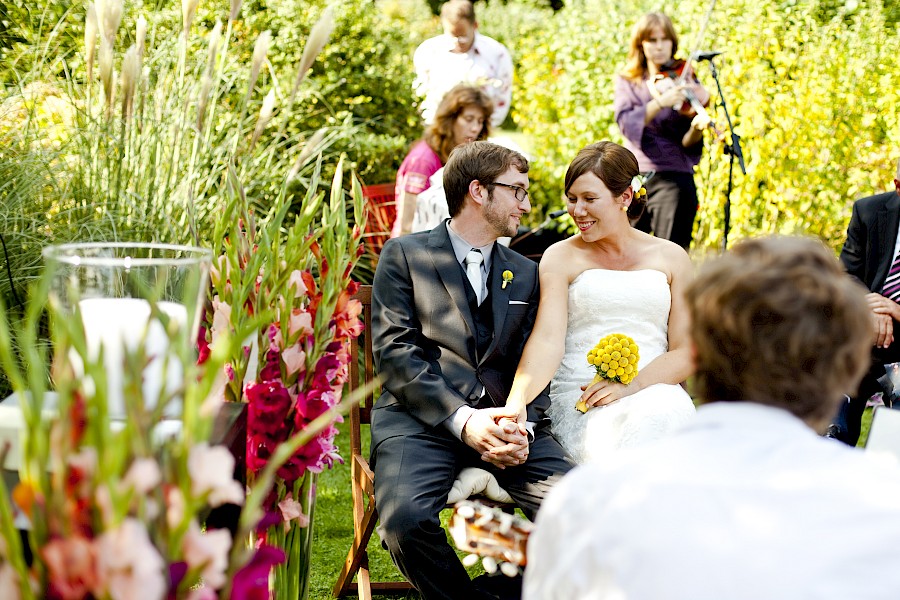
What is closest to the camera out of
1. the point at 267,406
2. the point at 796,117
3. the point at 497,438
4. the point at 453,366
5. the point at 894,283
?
the point at 267,406

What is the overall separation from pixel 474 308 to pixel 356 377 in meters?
0.48

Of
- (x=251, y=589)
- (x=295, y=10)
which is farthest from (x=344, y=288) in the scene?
(x=295, y=10)

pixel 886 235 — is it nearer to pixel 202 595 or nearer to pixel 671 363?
pixel 671 363

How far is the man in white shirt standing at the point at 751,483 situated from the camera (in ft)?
4.17

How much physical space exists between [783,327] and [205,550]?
0.85 metres

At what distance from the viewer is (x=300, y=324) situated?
7.00 feet

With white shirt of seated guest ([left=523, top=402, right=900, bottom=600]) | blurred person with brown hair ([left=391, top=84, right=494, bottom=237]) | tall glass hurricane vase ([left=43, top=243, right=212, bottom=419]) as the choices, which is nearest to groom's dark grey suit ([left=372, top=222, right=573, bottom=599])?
tall glass hurricane vase ([left=43, top=243, right=212, bottom=419])

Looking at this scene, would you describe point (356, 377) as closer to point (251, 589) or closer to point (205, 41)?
point (251, 589)

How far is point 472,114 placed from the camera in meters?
5.38

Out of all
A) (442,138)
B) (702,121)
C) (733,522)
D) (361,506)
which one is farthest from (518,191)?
(733,522)

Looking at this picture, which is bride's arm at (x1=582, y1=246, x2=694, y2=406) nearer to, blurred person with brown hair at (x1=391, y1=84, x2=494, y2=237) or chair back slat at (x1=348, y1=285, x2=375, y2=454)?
chair back slat at (x1=348, y1=285, x2=375, y2=454)

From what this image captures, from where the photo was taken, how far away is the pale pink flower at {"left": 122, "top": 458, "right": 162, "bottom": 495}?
112 cm

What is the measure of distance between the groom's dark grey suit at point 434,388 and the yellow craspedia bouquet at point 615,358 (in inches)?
8.4

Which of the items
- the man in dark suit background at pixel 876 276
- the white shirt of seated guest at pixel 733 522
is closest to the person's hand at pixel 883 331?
the man in dark suit background at pixel 876 276
